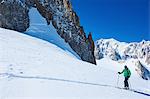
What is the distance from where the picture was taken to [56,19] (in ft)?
222

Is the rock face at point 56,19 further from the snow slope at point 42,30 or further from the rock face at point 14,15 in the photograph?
the snow slope at point 42,30

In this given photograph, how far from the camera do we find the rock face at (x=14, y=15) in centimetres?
5288

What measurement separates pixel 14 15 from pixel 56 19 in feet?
46.0

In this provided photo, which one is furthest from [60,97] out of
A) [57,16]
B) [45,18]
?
[57,16]

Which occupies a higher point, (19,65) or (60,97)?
(19,65)

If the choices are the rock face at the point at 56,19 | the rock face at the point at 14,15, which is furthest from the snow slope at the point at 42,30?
the rock face at the point at 14,15

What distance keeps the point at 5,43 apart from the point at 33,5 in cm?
3201

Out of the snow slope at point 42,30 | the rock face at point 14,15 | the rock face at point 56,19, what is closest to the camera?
the snow slope at point 42,30

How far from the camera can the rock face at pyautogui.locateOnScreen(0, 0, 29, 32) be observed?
2082 inches

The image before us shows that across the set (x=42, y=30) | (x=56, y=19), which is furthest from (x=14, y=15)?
(x=56, y=19)

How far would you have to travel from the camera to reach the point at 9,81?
1594 centimetres

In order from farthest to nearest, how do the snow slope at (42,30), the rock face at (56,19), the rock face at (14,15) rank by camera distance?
the rock face at (56,19), the rock face at (14,15), the snow slope at (42,30)

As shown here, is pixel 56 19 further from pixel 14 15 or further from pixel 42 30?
pixel 14 15

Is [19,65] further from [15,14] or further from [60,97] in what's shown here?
[15,14]
